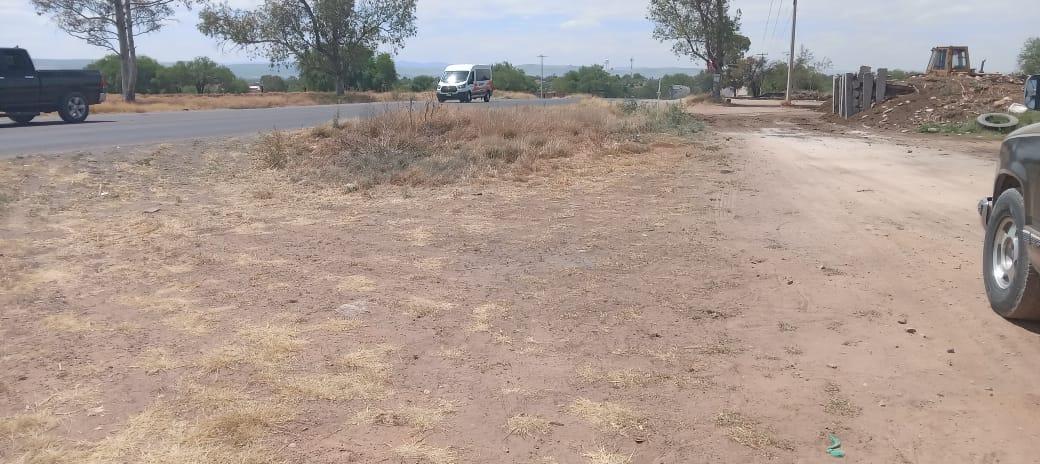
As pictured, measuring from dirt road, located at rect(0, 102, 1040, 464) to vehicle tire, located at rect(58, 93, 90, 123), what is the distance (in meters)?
13.4

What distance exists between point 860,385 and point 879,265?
289cm

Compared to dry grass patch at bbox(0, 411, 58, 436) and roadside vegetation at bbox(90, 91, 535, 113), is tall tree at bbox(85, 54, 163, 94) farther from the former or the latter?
dry grass patch at bbox(0, 411, 58, 436)

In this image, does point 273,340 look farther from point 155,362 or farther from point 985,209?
point 985,209

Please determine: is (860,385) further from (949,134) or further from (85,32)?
(85,32)

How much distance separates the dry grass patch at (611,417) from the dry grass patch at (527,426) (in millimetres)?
194

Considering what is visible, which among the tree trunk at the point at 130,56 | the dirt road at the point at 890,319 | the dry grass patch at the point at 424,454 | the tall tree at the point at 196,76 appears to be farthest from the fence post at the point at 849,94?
the tall tree at the point at 196,76

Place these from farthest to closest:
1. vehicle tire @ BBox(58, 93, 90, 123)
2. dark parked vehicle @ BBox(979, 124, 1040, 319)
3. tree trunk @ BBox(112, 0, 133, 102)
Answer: tree trunk @ BBox(112, 0, 133, 102), vehicle tire @ BBox(58, 93, 90, 123), dark parked vehicle @ BBox(979, 124, 1040, 319)

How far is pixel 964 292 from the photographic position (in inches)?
238

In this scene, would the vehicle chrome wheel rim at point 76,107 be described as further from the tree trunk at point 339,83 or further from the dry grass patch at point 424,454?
the tree trunk at point 339,83

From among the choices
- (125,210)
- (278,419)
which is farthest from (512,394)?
(125,210)

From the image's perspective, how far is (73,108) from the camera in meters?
21.9

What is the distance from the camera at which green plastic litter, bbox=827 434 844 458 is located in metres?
3.63

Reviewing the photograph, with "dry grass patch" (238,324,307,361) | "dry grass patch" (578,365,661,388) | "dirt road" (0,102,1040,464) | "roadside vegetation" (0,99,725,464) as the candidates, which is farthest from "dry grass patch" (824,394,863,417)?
"dry grass patch" (238,324,307,361)

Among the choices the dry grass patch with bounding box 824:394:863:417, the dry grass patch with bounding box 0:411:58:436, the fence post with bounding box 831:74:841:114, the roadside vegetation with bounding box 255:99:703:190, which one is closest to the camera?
the dry grass patch with bounding box 0:411:58:436
